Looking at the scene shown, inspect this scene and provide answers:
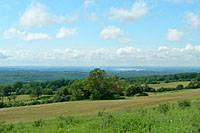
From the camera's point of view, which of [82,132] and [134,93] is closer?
[82,132]

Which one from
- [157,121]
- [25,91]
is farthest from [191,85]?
[25,91]

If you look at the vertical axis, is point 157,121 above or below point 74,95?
above

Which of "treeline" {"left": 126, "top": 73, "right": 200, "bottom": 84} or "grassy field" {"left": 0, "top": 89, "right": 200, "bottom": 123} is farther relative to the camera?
"treeline" {"left": 126, "top": 73, "right": 200, "bottom": 84}

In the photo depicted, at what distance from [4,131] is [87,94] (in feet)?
137

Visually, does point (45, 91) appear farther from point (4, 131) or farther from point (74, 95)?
point (4, 131)

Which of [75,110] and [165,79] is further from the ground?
[75,110]

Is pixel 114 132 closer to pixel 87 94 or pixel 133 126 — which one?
pixel 133 126

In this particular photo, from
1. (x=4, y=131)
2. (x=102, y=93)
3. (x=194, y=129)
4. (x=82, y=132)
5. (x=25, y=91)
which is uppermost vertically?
(x=194, y=129)

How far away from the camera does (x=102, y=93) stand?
157ft

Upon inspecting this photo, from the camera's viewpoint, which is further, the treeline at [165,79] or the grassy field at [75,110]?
the treeline at [165,79]

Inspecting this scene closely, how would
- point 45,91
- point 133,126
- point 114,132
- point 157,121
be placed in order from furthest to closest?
point 45,91 < point 157,121 < point 133,126 < point 114,132

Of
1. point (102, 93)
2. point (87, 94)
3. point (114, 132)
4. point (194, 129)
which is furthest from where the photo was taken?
point (87, 94)

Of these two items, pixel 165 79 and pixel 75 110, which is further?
pixel 165 79

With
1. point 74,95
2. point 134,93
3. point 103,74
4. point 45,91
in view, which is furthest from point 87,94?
point 45,91
